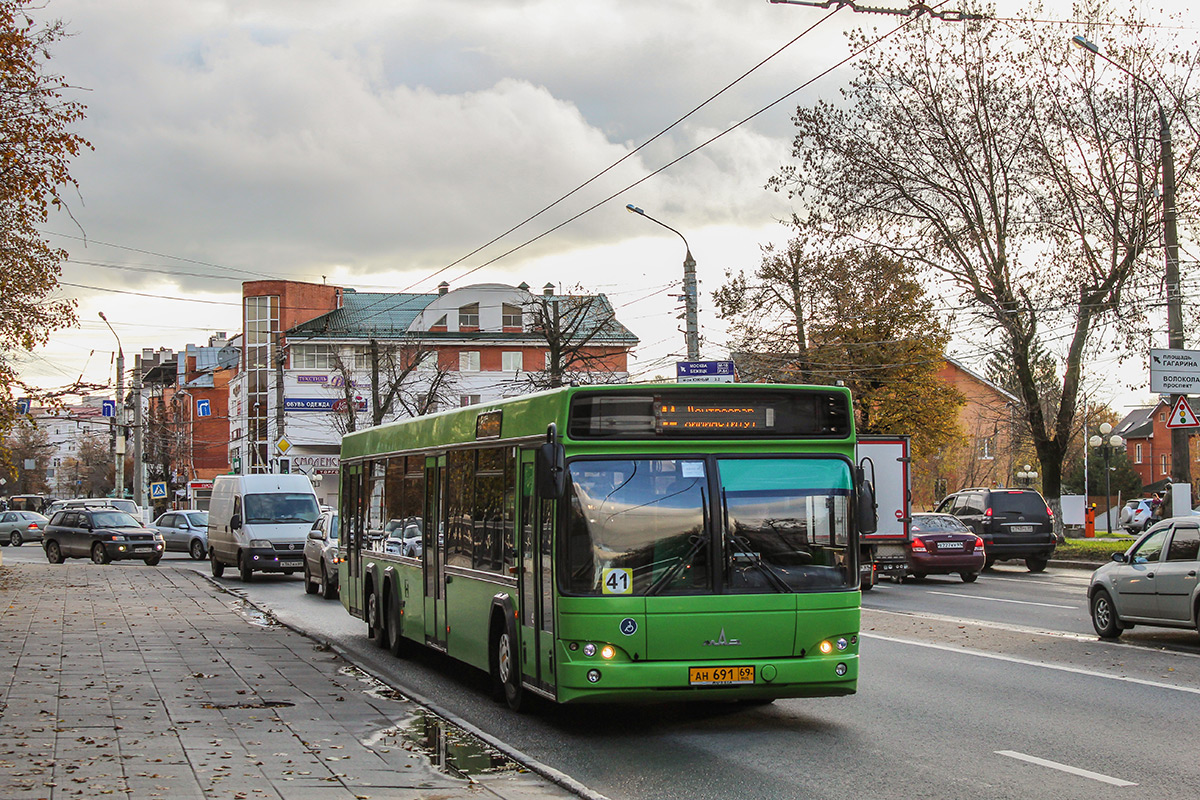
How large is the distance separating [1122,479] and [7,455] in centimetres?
7158

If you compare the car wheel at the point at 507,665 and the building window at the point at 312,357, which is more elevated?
the building window at the point at 312,357

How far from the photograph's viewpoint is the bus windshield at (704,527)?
376 inches

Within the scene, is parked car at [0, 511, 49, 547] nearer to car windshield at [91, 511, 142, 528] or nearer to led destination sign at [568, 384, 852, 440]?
car windshield at [91, 511, 142, 528]

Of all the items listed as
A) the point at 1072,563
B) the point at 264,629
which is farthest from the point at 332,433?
the point at 264,629

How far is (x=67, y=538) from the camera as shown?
137 ft

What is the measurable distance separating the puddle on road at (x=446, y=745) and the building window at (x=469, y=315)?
73998 millimetres

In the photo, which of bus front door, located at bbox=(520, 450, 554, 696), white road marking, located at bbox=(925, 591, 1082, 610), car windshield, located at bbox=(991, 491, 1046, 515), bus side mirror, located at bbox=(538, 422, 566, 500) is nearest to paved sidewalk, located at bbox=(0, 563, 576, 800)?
bus front door, located at bbox=(520, 450, 554, 696)

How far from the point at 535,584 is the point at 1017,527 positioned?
2482cm

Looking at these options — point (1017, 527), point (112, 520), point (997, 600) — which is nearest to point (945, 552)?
point (1017, 527)

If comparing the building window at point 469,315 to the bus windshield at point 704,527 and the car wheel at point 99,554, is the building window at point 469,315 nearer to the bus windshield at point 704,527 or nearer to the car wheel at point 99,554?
the car wheel at point 99,554

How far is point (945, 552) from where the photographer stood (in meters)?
28.4

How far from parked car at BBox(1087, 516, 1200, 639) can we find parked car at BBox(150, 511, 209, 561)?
34.5m

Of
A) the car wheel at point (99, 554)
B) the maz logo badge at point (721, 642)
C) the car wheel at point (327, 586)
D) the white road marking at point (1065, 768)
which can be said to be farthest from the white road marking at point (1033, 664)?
the car wheel at point (99, 554)

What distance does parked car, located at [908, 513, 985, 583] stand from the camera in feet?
92.9
